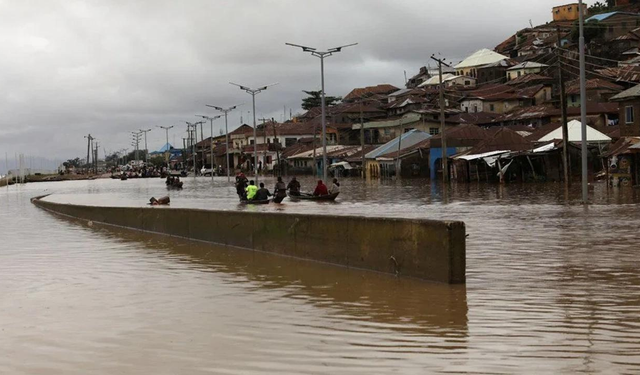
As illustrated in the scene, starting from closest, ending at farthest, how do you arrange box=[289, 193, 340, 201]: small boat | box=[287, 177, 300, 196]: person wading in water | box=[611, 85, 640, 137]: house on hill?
box=[289, 193, 340, 201]: small boat < box=[287, 177, 300, 196]: person wading in water < box=[611, 85, 640, 137]: house on hill

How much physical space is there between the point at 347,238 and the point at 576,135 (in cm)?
4732

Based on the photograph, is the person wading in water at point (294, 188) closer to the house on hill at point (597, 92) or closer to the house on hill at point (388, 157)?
the house on hill at point (388, 157)

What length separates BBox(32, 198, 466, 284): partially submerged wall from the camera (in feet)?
36.1

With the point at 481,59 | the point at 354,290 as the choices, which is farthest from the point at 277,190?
the point at 481,59

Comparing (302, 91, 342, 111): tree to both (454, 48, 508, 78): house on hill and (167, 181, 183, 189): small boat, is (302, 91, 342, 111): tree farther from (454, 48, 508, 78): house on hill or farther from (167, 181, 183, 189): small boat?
(167, 181, 183, 189): small boat

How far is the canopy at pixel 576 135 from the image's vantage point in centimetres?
5600

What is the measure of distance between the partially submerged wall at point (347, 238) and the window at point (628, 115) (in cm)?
3259

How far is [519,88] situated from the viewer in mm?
110562

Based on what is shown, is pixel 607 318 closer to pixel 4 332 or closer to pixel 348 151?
pixel 4 332

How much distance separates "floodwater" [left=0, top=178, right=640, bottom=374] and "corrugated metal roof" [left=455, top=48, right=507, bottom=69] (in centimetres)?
13527

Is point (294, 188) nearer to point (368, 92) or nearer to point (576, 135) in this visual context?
point (576, 135)

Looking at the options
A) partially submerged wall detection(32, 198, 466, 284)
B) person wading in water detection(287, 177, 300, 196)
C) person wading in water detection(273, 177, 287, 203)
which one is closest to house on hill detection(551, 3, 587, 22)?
person wading in water detection(287, 177, 300, 196)

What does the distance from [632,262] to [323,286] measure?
15.4ft

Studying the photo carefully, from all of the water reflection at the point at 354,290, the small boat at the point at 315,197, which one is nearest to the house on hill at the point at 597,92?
the small boat at the point at 315,197
